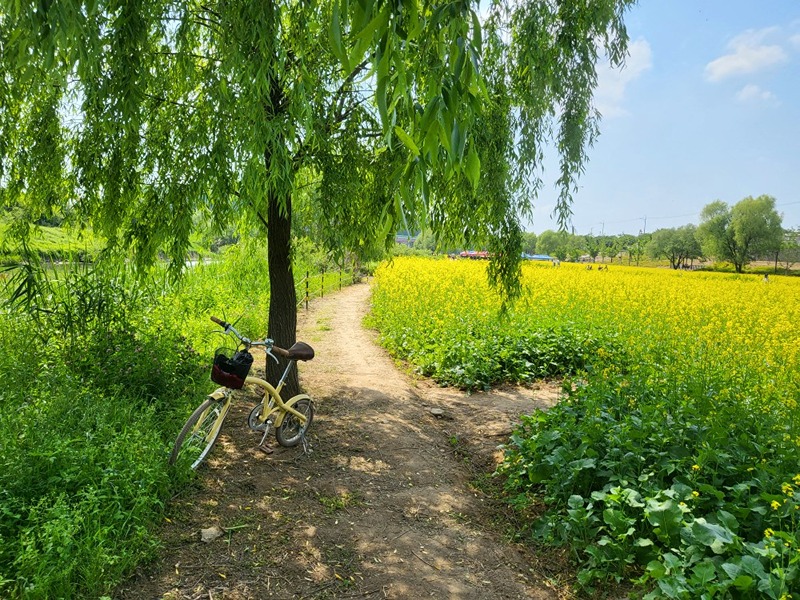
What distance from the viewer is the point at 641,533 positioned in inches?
120

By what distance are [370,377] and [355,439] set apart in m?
2.65

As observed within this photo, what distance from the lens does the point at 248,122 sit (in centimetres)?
347

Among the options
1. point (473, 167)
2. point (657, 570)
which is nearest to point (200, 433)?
point (657, 570)

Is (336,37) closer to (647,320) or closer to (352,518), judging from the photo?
(352,518)

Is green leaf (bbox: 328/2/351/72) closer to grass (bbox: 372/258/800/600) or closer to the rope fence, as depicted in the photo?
grass (bbox: 372/258/800/600)

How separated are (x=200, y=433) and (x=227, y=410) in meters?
0.27

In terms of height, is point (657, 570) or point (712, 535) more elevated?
point (712, 535)

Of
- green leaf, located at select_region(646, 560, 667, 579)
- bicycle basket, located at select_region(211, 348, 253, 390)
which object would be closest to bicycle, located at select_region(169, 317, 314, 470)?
bicycle basket, located at select_region(211, 348, 253, 390)

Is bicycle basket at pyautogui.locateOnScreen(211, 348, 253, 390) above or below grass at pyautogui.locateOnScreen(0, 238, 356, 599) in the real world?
above

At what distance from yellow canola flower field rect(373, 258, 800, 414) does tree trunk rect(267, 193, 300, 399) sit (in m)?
1.23

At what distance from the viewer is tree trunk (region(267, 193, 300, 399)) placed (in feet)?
18.3

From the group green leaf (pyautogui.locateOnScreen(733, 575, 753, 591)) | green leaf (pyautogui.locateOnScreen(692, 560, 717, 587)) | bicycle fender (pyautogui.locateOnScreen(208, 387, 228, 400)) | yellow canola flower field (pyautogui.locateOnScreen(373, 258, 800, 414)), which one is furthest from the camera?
yellow canola flower field (pyautogui.locateOnScreen(373, 258, 800, 414))

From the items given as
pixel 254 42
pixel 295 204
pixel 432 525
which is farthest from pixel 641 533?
pixel 295 204

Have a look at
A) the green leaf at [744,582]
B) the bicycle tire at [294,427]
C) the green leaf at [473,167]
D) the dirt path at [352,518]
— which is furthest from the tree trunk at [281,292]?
the green leaf at [744,582]
